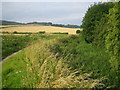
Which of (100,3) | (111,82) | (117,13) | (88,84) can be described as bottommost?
(111,82)

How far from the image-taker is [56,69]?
5.96 metres

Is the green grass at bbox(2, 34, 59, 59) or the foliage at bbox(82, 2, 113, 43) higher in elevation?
the foliage at bbox(82, 2, 113, 43)

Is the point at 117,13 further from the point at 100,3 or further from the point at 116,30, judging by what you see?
the point at 100,3

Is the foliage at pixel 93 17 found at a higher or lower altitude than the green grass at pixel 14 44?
higher

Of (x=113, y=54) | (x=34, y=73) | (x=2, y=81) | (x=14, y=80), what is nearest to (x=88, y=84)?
(x=34, y=73)

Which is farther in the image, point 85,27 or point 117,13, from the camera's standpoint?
point 85,27

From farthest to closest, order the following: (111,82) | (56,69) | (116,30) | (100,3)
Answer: (100,3) < (116,30) < (111,82) < (56,69)

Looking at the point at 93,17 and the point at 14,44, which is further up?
the point at 93,17

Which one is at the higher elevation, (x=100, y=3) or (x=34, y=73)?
(x=100, y=3)

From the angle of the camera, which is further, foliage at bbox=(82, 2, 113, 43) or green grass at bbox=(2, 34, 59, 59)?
green grass at bbox=(2, 34, 59, 59)

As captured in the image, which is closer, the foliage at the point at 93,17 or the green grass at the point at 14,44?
the foliage at the point at 93,17

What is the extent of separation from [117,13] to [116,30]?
0.73 m

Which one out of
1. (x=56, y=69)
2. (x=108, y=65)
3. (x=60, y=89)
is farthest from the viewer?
(x=108, y=65)

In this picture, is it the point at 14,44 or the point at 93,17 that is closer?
the point at 93,17
